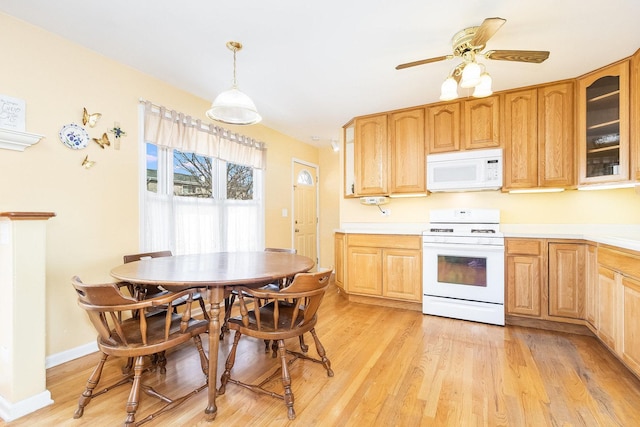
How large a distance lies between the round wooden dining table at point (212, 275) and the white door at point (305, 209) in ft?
9.30

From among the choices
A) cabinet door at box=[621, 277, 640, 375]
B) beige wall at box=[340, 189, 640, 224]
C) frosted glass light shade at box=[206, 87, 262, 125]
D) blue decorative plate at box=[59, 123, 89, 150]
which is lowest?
cabinet door at box=[621, 277, 640, 375]

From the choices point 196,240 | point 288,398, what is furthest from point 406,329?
point 196,240

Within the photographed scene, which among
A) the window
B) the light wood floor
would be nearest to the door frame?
the window

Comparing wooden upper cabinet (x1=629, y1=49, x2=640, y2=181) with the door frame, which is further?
the door frame

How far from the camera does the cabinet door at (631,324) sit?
1.89m

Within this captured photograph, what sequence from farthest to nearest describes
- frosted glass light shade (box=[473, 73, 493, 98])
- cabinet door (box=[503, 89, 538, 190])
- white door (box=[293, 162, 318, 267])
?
1. white door (box=[293, 162, 318, 267])
2. cabinet door (box=[503, 89, 538, 190])
3. frosted glass light shade (box=[473, 73, 493, 98])

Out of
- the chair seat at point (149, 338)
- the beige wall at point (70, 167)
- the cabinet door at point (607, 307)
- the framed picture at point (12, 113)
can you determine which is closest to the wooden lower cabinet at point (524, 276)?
the cabinet door at point (607, 307)

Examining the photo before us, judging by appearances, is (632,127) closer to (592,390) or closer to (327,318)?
(592,390)

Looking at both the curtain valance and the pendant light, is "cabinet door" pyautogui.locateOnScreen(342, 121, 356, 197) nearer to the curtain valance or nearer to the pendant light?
the curtain valance

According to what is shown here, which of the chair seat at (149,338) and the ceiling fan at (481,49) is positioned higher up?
the ceiling fan at (481,49)

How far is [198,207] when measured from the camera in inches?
130

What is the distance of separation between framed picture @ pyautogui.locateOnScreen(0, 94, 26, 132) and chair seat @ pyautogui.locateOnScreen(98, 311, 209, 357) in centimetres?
154

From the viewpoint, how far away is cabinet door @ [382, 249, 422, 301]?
3377mm

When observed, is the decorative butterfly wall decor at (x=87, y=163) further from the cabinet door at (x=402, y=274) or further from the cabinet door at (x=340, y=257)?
the cabinet door at (x=402, y=274)
